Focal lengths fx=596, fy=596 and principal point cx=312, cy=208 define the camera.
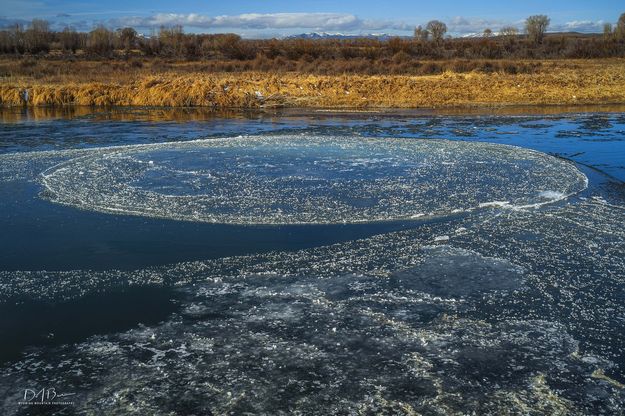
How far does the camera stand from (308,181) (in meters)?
10.9

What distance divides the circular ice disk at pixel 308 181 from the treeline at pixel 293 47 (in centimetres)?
2676

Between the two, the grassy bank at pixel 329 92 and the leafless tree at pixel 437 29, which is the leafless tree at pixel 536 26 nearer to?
the leafless tree at pixel 437 29

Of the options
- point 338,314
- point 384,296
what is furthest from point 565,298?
point 338,314

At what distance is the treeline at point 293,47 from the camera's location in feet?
160

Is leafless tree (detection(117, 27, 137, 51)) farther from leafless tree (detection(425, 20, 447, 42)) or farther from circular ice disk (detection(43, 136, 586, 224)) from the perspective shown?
circular ice disk (detection(43, 136, 586, 224))

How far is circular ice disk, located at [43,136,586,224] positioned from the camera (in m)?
8.96

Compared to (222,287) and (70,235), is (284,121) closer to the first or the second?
(70,235)

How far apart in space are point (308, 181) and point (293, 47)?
44.2 meters

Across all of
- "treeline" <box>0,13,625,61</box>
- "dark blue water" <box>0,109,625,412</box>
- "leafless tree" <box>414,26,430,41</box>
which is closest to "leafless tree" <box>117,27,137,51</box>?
"treeline" <box>0,13,625,61</box>

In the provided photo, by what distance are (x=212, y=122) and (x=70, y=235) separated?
13.2m

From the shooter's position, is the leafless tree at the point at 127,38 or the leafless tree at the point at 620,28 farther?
the leafless tree at the point at 127,38

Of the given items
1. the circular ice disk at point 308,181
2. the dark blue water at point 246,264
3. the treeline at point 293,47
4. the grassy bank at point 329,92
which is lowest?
the dark blue water at point 246,264

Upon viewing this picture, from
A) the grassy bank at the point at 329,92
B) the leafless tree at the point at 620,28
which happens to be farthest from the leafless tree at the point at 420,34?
the grassy bank at the point at 329,92

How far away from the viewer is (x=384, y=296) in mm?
5891
